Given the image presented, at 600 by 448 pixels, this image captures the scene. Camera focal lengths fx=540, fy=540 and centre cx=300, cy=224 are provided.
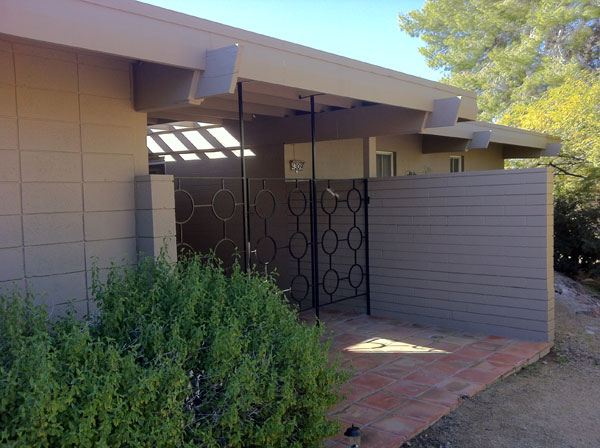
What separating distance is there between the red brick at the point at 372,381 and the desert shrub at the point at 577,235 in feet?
21.4

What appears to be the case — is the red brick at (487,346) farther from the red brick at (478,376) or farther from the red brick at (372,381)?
the red brick at (372,381)

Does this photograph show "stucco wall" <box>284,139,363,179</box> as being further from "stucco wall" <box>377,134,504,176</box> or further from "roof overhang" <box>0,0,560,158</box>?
"stucco wall" <box>377,134,504,176</box>

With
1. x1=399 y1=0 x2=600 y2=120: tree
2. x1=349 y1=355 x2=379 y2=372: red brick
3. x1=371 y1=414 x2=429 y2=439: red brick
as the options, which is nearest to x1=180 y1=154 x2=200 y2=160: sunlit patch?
x1=349 y1=355 x2=379 y2=372: red brick

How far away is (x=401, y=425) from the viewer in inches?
143

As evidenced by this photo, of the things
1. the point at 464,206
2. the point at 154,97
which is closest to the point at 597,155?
the point at 464,206

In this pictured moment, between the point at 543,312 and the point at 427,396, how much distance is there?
2.03 m

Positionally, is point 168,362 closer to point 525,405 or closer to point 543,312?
point 525,405

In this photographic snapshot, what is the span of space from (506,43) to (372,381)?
829 inches

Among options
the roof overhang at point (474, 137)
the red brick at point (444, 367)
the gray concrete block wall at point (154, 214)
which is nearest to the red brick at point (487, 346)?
the red brick at point (444, 367)

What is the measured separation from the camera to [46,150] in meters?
3.75

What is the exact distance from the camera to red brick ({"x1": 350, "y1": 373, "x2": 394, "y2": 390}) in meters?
4.43

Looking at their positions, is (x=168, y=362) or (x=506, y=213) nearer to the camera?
(x=168, y=362)

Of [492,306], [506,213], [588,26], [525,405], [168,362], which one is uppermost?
[588,26]

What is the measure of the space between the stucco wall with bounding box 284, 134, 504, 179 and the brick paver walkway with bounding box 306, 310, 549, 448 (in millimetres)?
2481
